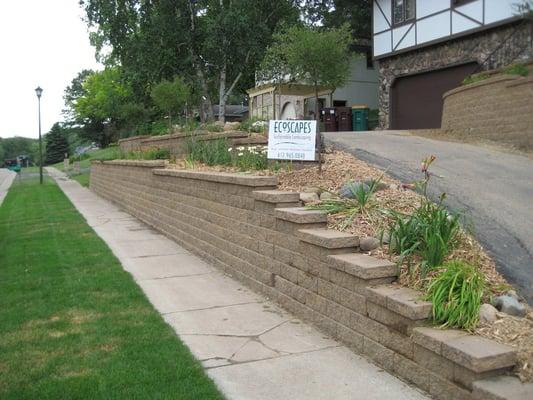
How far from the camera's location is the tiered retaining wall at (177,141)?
33.4 feet

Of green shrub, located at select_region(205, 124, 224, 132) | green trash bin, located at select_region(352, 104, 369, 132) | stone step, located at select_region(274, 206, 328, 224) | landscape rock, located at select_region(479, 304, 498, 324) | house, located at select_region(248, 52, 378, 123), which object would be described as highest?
house, located at select_region(248, 52, 378, 123)

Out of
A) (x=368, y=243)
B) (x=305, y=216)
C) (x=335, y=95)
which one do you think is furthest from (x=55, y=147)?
(x=368, y=243)

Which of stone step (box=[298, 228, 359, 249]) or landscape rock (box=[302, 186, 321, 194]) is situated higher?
landscape rock (box=[302, 186, 321, 194])

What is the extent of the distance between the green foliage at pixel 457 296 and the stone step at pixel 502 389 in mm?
505

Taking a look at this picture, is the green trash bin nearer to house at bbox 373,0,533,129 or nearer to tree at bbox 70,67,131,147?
house at bbox 373,0,533,129

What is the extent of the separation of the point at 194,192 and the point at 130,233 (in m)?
2.45

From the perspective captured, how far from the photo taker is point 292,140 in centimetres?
737

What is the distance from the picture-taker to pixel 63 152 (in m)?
90.2

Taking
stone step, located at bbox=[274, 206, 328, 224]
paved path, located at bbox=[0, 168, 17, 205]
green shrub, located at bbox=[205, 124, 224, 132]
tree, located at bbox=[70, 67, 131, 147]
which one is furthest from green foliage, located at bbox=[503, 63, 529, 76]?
tree, located at bbox=[70, 67, 131, 147]

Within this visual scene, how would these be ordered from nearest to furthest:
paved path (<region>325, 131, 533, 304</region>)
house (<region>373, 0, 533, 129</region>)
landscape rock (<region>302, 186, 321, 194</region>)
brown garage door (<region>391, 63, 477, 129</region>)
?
paved path (<region>325, 131, 533, 304</region>) → landscape rock (<region>302, 186, 321, 194</region>) → house (<region>373, 0, 533, 129</region>) → brown garage door (<region>391, 63, 477, 129</region>)

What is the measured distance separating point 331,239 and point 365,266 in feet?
1.84

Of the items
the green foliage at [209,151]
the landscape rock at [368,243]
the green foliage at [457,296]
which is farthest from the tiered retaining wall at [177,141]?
the green foliage at [457,296]

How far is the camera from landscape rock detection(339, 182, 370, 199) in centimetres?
614

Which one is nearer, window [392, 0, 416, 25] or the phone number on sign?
the phone number on sign
